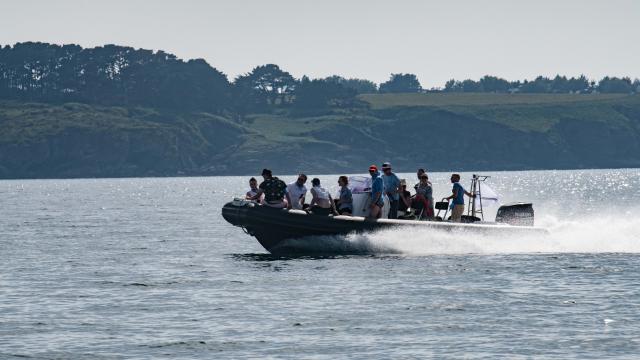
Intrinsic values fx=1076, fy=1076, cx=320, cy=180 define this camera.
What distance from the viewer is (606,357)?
15.9m

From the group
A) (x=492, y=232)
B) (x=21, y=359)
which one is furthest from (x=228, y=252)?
(x=21, y=359)

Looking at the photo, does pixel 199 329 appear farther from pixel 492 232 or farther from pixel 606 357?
pixel 492 232

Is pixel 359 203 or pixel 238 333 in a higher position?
pixel 359 203

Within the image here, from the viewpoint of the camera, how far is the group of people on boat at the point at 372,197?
1126 inches

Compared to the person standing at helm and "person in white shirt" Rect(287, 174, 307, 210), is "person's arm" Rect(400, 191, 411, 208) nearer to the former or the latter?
the person standing at helm

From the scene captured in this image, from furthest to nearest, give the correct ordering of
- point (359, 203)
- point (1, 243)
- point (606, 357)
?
point (1, 243) < point (359, 203) < point (606, 357)

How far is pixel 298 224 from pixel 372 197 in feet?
6.93

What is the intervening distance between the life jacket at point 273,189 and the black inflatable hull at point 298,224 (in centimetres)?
36

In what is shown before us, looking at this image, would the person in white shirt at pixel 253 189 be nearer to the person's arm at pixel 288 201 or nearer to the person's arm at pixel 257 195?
the person's arm at pixel 257 195

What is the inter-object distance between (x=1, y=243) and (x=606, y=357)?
92.4 ft

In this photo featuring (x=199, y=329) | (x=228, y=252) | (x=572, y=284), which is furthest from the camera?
(x=228, y=252)

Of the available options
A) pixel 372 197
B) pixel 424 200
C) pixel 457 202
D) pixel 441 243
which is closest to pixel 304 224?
pixel 372 197

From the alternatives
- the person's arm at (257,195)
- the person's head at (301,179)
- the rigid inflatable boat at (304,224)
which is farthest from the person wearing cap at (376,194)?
the person's arm at (257,195)

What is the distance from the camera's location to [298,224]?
1136 inches
